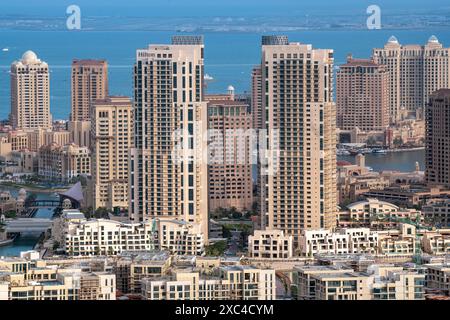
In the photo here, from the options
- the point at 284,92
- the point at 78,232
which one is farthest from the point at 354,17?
the point at 78,232

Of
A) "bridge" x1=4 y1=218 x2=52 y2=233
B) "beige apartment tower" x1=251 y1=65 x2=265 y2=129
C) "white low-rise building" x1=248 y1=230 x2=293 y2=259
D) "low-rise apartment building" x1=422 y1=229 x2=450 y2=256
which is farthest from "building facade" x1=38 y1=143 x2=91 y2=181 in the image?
"low-rise apartment building" x1=422 y1=229 x2=450 y2=256

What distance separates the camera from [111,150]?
10.5m

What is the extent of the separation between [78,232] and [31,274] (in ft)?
8.95

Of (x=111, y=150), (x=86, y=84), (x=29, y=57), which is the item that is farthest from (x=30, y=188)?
(x=86, y=84)

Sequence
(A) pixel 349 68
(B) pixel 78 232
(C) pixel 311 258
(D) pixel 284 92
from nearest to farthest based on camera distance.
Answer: (C) pixel 311 258 → (B) pixel 78 232 → (D) pixel 284 92 → (A) pixel 349 68

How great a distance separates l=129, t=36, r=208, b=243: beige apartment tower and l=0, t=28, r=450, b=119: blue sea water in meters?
0.48

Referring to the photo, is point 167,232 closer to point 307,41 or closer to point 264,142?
point 264,142

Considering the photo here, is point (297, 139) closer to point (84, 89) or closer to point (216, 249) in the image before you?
point (216, 249)

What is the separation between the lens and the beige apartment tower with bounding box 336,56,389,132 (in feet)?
48.8

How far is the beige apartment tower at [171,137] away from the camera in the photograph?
8.64m

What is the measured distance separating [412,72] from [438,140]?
4.14m

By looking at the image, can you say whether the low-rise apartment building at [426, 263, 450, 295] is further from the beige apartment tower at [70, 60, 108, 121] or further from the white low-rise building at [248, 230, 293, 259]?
the beige apartment tower at [70, 60, 108, 121]

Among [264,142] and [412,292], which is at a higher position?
[264,142]
